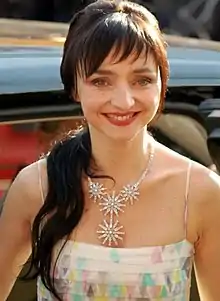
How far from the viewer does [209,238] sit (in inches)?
80.7

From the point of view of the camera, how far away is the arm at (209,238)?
2.03 m

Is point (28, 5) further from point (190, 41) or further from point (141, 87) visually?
point (141, 87)

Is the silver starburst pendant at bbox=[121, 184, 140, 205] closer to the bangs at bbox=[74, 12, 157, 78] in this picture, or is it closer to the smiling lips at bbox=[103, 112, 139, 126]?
the smiling lips at bbox=[103, 112, 139, 126]

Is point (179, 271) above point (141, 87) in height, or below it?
below

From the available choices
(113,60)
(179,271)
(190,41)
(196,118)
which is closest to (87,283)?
(179,271)

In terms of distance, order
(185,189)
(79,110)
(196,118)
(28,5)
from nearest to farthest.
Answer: (185,189) → (79,110) → (196,118) → (28,5)

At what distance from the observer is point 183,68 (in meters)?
2.64

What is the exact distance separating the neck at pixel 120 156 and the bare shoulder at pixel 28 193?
139 millimetres

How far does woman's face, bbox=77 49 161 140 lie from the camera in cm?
192

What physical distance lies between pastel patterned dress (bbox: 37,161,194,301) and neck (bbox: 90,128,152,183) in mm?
178

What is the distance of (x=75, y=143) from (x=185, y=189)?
29 cm

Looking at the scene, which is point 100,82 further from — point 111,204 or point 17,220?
point 17,220

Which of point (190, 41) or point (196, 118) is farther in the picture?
point (190, 41)

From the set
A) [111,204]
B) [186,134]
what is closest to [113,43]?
[111,204]
